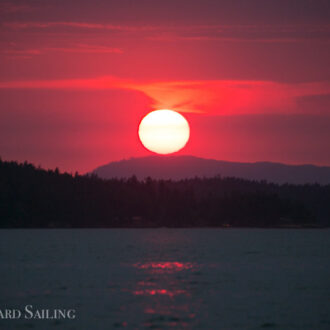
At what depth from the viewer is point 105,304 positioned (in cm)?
5962

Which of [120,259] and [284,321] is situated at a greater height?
[120,259]

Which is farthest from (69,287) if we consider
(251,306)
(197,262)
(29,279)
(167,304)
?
(197,262)

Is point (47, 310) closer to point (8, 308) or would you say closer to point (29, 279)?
point (8, 308)

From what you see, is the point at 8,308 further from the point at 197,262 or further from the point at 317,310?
the point at 197,262

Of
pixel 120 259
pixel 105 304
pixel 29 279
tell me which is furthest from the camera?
pixel 120 259

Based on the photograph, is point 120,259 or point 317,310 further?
point 120,259

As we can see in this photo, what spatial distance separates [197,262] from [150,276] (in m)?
28.8

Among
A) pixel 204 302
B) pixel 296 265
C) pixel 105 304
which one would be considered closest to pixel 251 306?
pixel 204 302

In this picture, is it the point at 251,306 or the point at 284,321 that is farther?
the point at 251,306

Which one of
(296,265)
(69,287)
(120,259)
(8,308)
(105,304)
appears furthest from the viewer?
(120,259)

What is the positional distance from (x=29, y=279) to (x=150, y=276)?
14.6 m

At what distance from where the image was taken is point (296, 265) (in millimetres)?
107562

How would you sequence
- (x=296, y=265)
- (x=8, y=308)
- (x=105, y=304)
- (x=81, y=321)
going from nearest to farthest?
(x=81, y=321), (x=8, y=308), (x=105, y=304), (x=296, y=265)

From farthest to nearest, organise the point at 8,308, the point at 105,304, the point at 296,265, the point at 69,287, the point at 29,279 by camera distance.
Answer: the point at 296,265
the point at 29,279
the point at 69,287
the point at 105,304
the point at 8,308
